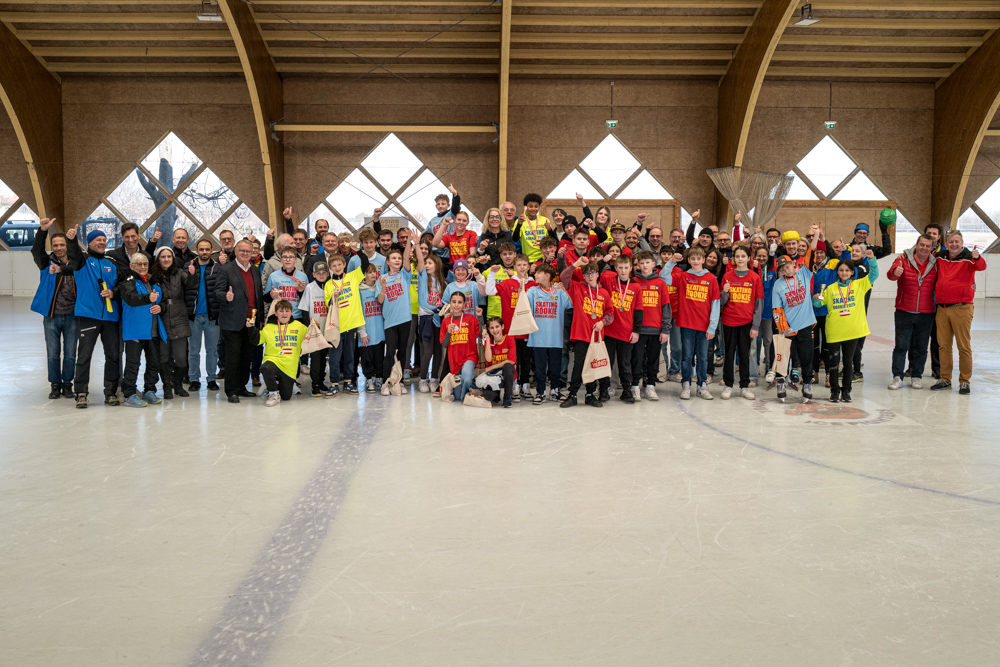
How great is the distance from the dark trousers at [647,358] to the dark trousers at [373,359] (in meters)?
2.61

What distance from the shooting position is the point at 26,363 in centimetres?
849

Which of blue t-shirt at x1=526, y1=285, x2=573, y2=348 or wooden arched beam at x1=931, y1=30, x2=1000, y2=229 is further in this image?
wooden arched beam at x1=931, y1=30, x2=1000, y2=229

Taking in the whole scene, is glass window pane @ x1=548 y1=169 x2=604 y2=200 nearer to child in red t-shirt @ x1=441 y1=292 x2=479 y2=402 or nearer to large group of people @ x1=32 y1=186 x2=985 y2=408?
large group of people @ x1=32 y1=186 x2=985 y2=408

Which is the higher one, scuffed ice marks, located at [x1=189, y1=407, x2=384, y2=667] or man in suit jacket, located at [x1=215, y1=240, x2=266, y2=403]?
man in suit jacket, located at [x1=215, y1=240, x2=266, y2=403]

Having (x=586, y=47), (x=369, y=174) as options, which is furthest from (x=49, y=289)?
(x=586, y=47)

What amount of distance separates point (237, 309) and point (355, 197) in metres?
12.0

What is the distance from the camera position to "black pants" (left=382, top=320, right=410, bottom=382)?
23.6 ft

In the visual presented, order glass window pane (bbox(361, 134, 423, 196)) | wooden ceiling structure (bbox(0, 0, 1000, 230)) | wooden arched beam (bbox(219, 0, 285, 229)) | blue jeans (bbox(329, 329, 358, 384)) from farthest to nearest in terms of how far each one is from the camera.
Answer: glass window pane (bbox(361, 134, 423, 196)), wooden ceiling structure (bbox(0, 0, 1000, 230)), wooden arched beam (bbox(219, 0, 285, 229)), blue jeans (bbox(329, 329, 358, 384))

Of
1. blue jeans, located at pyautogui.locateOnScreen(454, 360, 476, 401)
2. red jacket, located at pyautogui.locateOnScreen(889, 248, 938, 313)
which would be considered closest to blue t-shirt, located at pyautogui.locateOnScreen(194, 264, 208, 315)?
blue jeans, located at pyautogui.locateOnScreen(454, 360, 476, 401)

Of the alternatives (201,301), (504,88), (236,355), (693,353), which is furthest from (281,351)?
(504,88)

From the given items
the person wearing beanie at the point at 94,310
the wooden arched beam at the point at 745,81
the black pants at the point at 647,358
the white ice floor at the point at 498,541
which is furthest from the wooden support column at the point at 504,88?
the white ice floor at the point at 498,541

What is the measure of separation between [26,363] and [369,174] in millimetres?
10962

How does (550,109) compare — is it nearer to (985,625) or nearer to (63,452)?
(63,452)

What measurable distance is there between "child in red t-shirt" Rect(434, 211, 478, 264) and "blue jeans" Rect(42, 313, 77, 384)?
3715mm
